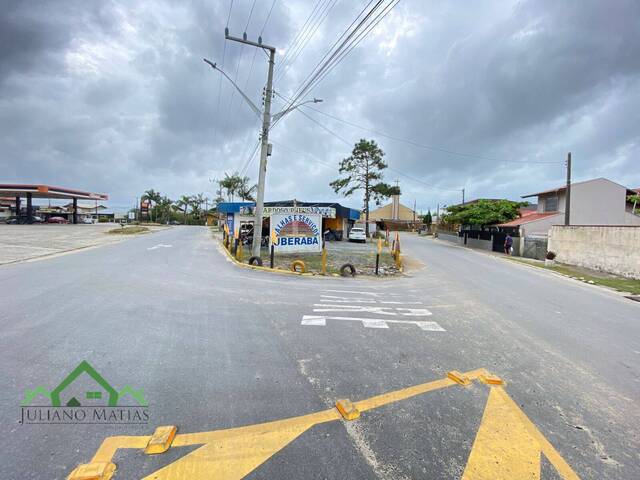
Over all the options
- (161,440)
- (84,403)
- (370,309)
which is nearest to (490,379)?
(370,309)

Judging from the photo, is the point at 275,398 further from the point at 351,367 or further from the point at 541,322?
the point at 541,322

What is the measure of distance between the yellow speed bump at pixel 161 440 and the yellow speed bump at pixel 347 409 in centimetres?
146

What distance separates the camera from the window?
31009 millimetres

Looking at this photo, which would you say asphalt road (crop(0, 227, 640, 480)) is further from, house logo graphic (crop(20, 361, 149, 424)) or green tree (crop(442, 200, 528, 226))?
green tree (crop(442, 200, 528, 226))

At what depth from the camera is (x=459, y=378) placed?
3551 millimetres

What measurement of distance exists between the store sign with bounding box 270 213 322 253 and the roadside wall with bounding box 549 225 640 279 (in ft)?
49.3

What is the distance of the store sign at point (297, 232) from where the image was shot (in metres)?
14.8

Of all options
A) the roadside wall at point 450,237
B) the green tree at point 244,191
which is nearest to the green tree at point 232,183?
the green tree at point 244,191

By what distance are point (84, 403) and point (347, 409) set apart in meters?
2.53

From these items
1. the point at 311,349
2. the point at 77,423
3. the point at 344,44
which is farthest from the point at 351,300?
the point at 344,44

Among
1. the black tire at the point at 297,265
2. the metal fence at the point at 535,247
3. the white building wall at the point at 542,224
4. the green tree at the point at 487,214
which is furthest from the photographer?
the green tree at the point at 487,214

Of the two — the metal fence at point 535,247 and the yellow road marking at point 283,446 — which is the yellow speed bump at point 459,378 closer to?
the yellow road marking at point 283,446

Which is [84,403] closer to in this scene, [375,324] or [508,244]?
[375,324]

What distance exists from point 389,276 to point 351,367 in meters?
8.81
